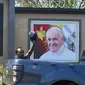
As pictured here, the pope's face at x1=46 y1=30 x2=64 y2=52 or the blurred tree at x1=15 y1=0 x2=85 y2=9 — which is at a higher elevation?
the blurred tree at x1=15 y1=0 x2=85 y2=9

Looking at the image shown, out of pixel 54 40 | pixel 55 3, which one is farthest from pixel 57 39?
pixel 55 3

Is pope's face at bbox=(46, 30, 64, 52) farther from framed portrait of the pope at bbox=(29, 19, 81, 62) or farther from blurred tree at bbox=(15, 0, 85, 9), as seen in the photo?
blurred tree at bbox=(15, 0, 85, 9)

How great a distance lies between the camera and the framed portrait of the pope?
17516 mm

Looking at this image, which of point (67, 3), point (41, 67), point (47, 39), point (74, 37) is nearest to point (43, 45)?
point (47, 39)

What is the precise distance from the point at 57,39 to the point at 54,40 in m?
0.15

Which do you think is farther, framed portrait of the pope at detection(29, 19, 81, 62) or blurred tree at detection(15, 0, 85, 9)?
blurred tree at detection(15, 0, 85, 9)

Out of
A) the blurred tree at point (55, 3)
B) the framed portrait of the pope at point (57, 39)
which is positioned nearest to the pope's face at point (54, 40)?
the framed portrait of the pope at point (57, 39)

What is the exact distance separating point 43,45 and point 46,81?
10210 millimetres

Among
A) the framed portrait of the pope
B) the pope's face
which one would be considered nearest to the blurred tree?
the framed portrait of the pope

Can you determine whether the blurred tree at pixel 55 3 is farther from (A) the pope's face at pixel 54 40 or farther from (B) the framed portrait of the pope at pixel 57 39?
(A) the pope's face at pixel 54 40

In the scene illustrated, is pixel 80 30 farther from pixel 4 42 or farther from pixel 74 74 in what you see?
pixel 74 74

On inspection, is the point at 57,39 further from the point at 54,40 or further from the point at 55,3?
the point at 55,3

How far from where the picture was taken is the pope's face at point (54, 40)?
17578 mm

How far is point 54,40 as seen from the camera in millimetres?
17656
